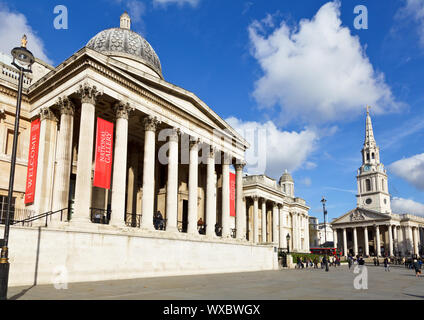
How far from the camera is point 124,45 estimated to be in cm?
3191

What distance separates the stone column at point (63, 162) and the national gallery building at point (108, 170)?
6 centimetres

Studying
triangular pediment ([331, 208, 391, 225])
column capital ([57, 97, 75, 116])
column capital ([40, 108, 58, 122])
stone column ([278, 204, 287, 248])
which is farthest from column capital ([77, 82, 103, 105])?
triangular pediment ([331, 208, 391, 225])

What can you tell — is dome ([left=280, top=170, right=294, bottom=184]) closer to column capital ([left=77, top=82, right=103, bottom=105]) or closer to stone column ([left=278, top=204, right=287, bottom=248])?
stone column ([left=278, top=204, right=287, bottom=248])

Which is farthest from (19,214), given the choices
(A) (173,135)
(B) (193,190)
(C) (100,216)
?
(B) (193,190)

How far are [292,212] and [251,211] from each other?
14.7m

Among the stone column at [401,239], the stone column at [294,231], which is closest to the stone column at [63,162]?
the stone column at [294,231]

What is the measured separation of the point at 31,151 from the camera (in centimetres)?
2212

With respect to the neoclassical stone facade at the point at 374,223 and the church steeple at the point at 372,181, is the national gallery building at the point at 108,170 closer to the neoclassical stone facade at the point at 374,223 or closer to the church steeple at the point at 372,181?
the neoclassical stone facade at the point at 374,223

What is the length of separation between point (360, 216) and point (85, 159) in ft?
316

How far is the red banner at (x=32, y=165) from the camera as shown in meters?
21.3

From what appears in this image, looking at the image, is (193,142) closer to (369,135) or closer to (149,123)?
(149,123)

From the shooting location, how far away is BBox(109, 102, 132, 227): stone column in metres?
20.3

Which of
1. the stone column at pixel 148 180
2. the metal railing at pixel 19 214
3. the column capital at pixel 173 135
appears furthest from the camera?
the column capital at pixel 173 135
